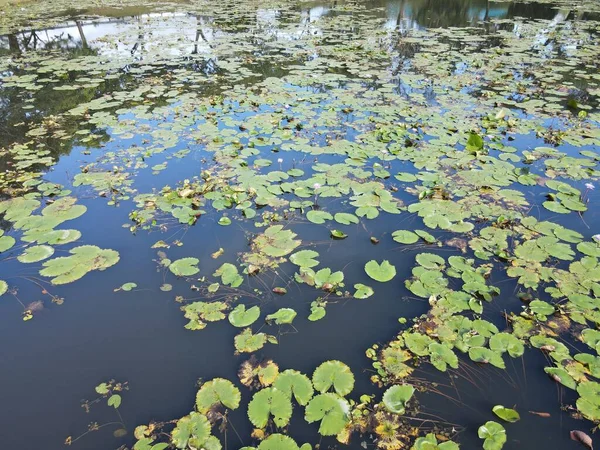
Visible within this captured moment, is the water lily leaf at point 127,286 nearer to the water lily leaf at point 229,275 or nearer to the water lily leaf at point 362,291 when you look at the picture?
the water lily leaf at point 229,275

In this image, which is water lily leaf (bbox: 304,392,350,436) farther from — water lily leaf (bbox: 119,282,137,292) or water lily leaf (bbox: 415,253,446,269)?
water lily leaf (bbox: 119,282,137,292)

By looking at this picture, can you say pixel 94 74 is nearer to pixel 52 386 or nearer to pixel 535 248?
pixel 52 386

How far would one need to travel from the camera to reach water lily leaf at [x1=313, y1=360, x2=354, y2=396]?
6.78 ft

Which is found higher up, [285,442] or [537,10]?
[537,10]

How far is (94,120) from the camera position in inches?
230

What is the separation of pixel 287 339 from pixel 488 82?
754cm

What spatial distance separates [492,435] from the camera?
1836mm

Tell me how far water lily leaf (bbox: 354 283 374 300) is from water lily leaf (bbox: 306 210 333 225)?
88cm

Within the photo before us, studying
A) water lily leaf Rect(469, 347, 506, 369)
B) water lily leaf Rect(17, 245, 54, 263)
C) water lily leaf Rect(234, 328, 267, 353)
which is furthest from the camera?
water lily leaf Rect(17, 245, 54, 263)

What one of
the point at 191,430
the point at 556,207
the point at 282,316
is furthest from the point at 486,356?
the point at 556,207

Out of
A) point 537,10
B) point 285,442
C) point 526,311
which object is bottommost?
point 285,442

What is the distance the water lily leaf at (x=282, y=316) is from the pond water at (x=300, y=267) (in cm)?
1

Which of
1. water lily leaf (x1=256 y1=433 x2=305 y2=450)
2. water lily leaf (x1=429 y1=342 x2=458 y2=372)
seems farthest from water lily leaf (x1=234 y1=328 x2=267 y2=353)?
water lily leaf (x1=429 y1=342 x2=458 y2=372)

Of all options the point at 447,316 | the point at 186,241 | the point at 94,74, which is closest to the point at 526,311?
the point at 447,316
